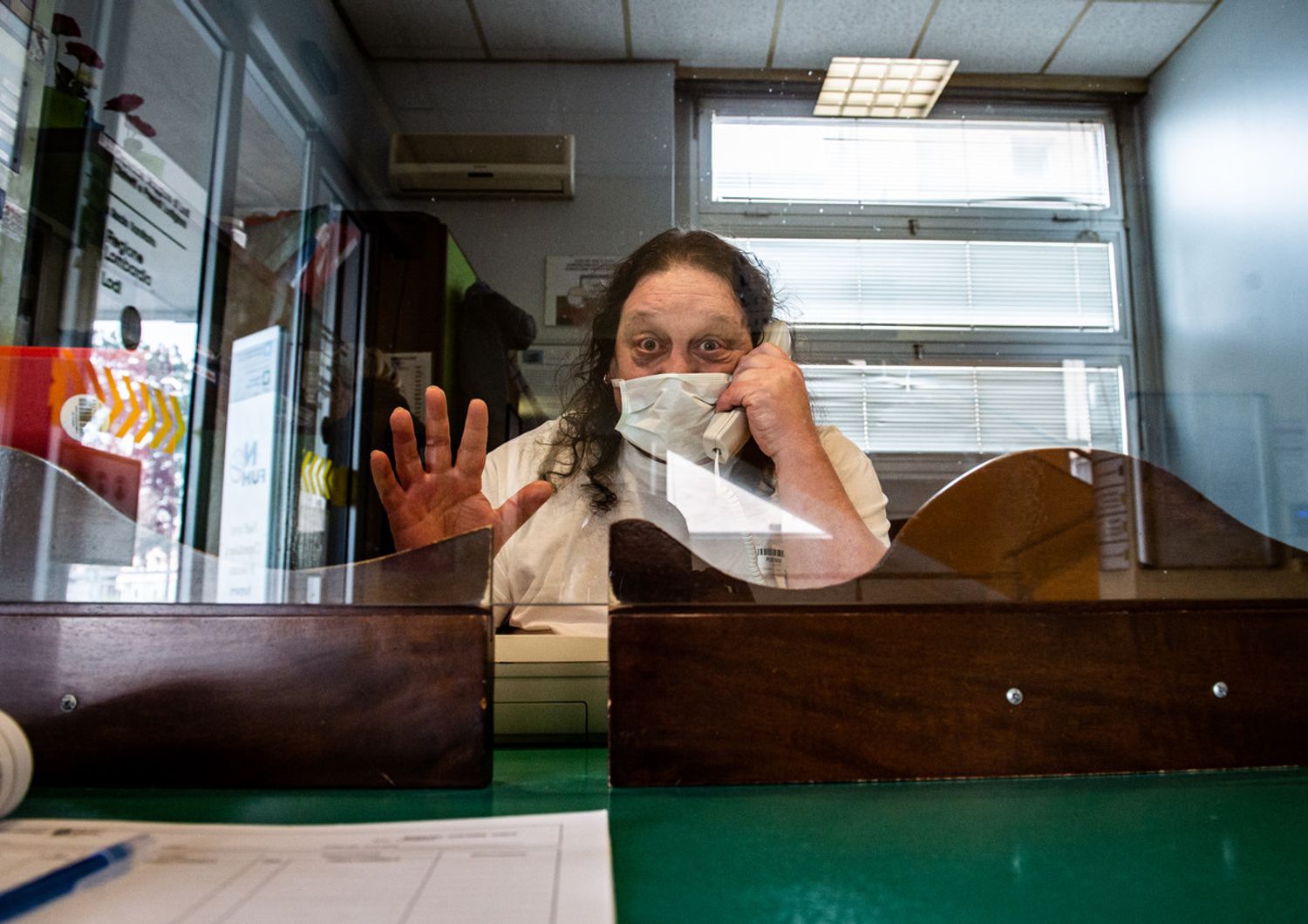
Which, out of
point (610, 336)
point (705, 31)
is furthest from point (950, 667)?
point (705, 31)

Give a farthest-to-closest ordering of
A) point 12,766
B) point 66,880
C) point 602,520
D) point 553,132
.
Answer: point 553,132, point 602,520, point 12,766, point 66,880

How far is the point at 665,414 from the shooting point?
69 centimetres

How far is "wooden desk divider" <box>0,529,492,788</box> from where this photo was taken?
0.43 m

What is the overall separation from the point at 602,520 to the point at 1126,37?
0.83 metres

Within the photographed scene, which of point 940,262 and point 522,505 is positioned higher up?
point 940,262

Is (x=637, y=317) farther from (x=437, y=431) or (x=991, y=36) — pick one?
(x=991, y=36)

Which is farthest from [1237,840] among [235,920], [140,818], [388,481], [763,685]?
[388,481]

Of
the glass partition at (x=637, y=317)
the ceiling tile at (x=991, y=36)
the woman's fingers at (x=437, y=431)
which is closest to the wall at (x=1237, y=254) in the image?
the glass partition at (x=637, y=317)

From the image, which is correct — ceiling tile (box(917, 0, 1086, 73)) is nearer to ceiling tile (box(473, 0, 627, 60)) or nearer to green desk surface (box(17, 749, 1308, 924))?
ceiling tile (box(473, 0, 627, 60))

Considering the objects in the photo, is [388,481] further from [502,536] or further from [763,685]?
[763,685]

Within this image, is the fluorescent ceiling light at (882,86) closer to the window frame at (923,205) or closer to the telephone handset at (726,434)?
the window frame at (923,205)

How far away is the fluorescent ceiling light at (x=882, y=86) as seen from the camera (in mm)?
840

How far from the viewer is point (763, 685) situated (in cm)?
43

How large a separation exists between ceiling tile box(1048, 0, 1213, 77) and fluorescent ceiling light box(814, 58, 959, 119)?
13cm
